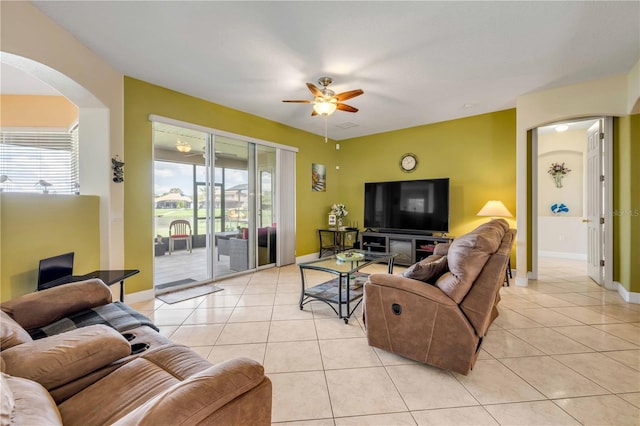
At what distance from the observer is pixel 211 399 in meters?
0.76

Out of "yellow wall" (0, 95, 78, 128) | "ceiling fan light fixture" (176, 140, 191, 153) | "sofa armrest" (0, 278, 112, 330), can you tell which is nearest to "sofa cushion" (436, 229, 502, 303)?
"sofa armrest" (0, 278, 112, 330)

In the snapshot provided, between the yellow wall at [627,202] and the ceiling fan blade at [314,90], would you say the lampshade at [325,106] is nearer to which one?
the ceiling fan blade at [314,90]

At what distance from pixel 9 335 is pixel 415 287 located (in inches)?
87.9

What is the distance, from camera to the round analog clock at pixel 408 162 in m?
5.25

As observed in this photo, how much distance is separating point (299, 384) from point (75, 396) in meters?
1.18

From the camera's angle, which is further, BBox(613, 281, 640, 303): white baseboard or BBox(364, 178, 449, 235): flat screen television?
BBox(364, 178, 449, 235): flat screen television

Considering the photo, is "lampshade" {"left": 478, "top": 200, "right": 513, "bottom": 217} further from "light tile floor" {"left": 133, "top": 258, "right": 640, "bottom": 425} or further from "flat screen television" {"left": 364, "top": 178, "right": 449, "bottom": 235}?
"light tile floor" {"left": 133, "top": 258, "right": 640, "bottom": 425}

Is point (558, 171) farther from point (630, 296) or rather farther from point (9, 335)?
point (9, 335)

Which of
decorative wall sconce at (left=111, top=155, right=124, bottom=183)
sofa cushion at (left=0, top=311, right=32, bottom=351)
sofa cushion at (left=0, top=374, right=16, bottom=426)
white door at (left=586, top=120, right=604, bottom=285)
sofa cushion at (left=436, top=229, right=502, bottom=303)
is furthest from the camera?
white door at (left=586, top=120, right=604, bottom=285)

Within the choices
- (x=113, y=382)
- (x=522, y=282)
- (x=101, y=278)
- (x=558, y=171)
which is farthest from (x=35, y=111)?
(x=558, y=171)

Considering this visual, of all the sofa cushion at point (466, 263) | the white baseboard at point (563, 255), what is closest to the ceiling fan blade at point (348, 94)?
the sofa cushion at point (466, 263)

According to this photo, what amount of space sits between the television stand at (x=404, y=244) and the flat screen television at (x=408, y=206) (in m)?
0.18

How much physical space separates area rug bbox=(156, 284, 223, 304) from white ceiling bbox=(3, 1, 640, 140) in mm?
2755

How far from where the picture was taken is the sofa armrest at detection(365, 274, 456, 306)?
1.81 meters
